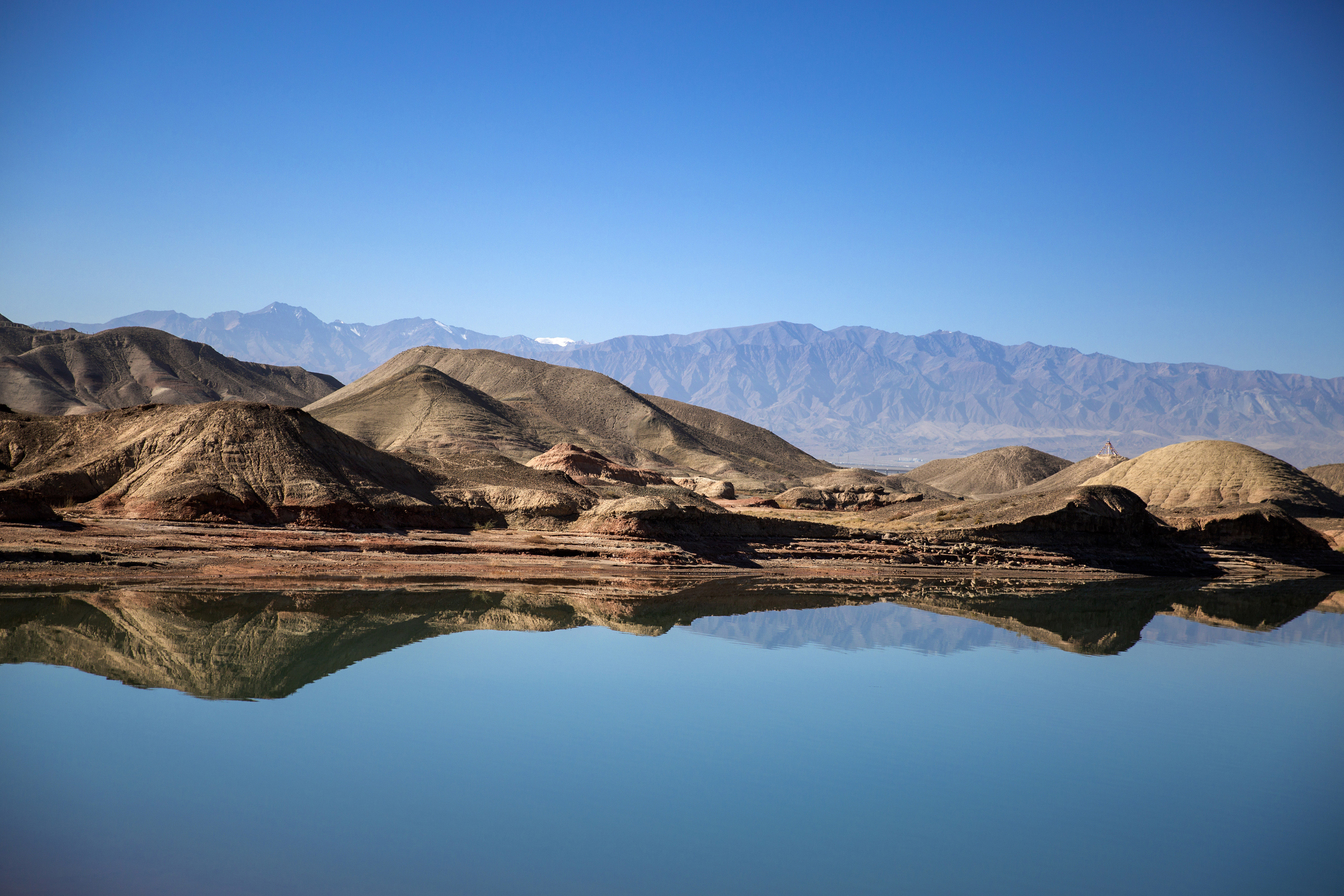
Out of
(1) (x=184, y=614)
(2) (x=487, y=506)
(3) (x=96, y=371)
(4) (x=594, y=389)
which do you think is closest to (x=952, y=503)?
(2) (x=487, y=506)

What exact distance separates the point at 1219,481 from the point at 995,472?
1927 inches

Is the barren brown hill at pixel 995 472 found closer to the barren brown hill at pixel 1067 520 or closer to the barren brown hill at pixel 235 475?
the barren brown hill at pixel 1067 520

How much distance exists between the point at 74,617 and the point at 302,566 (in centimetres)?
935

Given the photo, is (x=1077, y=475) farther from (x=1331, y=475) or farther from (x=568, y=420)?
(x=568, y=420)

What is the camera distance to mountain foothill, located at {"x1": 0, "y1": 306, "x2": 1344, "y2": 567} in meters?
40.5

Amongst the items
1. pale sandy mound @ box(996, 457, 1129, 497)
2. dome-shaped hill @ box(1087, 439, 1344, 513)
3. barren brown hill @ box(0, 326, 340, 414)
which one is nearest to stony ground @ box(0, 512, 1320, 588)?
dome-shaped hill @ box(1087, 439, 1344, 513)

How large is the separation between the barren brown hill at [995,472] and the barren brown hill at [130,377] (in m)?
83.2

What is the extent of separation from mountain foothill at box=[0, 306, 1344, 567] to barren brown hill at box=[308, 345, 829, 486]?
42cm

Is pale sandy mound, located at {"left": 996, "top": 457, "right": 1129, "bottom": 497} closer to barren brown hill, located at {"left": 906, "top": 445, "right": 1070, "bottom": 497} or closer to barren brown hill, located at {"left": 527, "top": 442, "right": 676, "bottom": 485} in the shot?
barren brown hill, located at {"left": 906, "top": 445, "right": 1070, "bottom": 497}

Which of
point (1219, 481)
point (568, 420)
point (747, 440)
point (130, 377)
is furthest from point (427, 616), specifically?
point (130, 377)

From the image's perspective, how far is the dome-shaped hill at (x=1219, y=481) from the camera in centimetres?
6725

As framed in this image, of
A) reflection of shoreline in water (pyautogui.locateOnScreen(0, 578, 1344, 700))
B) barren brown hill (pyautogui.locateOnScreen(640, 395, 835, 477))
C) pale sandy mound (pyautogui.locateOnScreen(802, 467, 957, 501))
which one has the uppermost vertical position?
barren brown hill (pyautogui.locateOnScreen(640, 395, 835, 477))

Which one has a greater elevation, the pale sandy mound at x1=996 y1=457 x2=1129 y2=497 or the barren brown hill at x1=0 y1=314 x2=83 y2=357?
the barren brown hill at x1=0 y1=314 x2=83 y2=357

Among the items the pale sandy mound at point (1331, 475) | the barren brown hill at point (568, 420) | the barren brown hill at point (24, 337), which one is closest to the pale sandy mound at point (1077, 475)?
the pale sandy mound at point (1331, 475)
